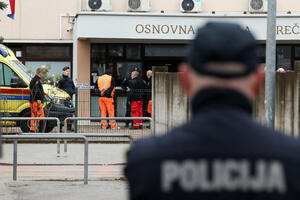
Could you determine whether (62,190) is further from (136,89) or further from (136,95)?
(136,89)

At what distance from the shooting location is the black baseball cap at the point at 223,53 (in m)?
2.13

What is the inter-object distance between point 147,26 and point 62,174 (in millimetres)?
10998

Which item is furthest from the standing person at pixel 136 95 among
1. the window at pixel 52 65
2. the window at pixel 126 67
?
the window at pixel 52 65

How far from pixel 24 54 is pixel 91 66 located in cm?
231

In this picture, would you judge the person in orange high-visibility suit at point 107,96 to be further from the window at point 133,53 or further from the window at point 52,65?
the window at point 52,65

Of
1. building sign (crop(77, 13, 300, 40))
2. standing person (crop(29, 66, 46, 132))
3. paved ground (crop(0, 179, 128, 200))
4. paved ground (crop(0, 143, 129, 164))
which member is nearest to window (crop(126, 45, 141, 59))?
building sign (crop(77, 13, 300, 40))

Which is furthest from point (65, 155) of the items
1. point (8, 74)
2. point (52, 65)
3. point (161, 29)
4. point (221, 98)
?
point (221, 98)

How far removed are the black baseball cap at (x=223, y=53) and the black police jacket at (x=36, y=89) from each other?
1535 cm

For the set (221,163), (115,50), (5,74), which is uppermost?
(115,50)

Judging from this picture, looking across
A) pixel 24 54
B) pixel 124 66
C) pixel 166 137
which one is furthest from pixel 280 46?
pixel 166 137

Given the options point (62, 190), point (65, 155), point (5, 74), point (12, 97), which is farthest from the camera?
point (5, 74)

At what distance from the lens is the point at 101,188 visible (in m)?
9.98

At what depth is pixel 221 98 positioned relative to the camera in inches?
85.5

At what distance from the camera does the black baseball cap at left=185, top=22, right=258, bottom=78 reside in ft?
6.98
